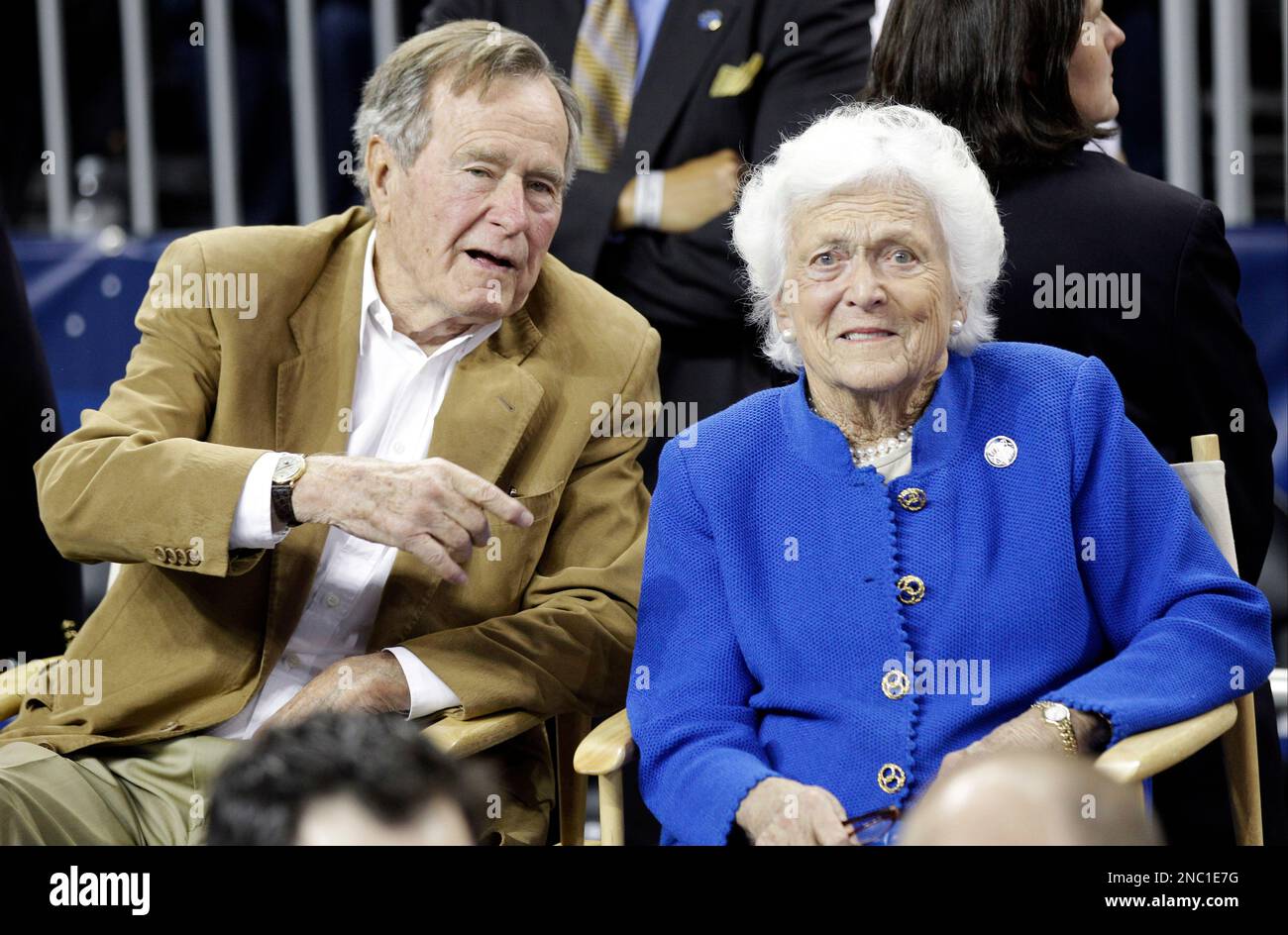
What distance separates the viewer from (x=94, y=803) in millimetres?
2670

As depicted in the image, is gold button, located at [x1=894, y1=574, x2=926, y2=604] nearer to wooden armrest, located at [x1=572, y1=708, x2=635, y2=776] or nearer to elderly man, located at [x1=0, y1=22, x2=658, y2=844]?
wooden armrest, located at [x1=572, y1=708, x2=635, y2=776]

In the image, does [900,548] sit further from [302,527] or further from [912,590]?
[302,527]

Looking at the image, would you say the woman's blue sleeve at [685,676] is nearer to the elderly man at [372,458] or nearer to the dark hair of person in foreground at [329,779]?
the elderly man at [372,458]

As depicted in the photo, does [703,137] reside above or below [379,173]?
above

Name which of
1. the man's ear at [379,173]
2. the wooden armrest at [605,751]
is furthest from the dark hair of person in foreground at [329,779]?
the man's ear at [379,173]

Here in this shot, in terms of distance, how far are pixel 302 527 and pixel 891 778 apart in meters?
1.02

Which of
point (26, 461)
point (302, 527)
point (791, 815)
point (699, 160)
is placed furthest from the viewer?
point (699, 160)

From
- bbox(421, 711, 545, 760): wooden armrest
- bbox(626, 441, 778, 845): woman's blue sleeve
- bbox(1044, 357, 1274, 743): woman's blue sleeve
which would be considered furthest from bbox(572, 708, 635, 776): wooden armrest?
bbox(1044, 357, 1274, 743): woman's blue sleeve

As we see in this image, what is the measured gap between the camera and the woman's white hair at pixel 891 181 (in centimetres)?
250

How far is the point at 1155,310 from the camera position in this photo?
2803 millimetres

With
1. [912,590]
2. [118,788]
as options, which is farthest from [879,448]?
[118,788]

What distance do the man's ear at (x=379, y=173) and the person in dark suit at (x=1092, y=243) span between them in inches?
33.7
